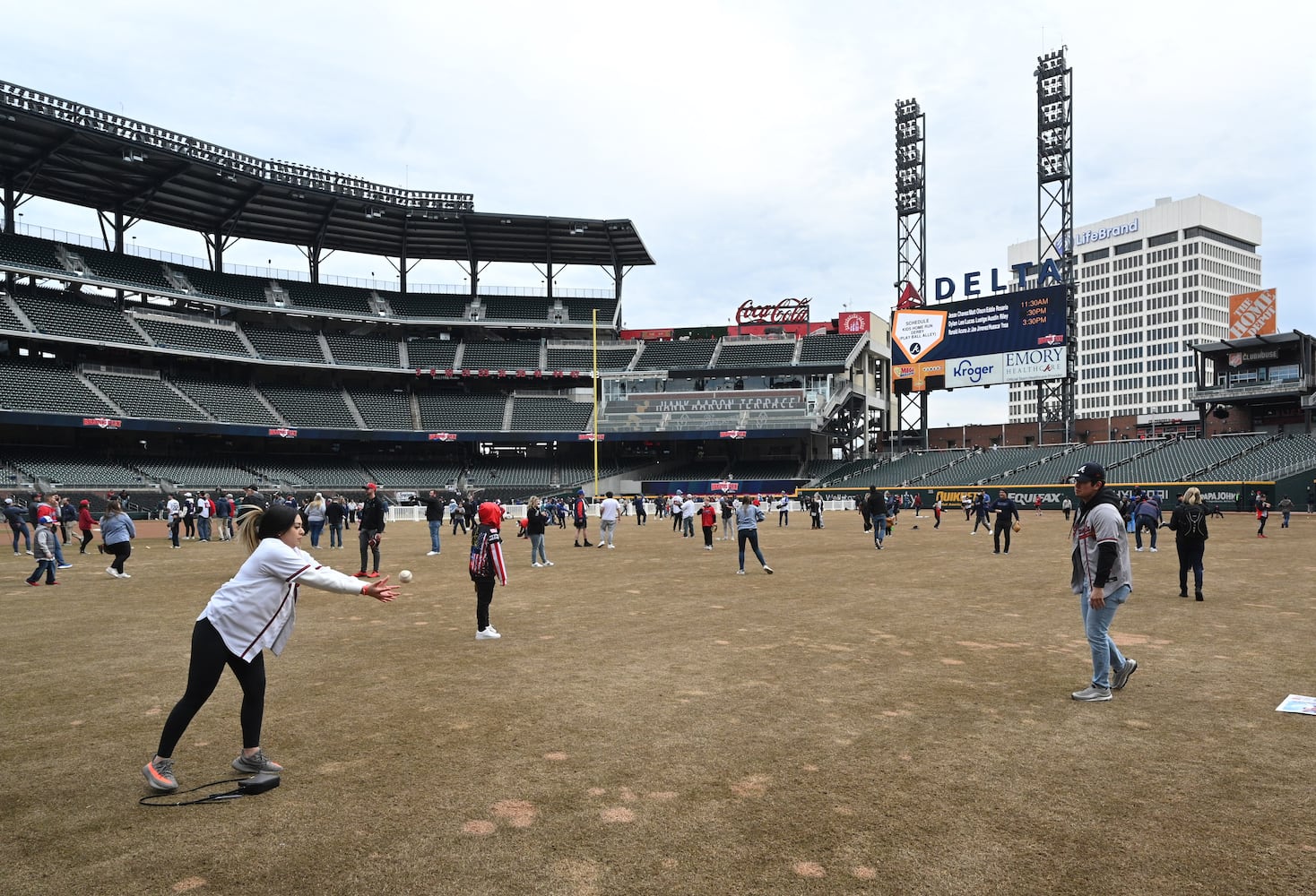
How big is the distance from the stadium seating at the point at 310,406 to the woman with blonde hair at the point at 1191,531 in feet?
202

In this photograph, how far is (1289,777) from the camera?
5.24 meters

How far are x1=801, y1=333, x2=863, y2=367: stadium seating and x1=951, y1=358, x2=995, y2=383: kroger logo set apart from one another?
11558mm

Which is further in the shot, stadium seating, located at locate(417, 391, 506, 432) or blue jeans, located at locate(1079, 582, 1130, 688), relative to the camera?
stadium seating, located at locate(417, 391, 506, 432)

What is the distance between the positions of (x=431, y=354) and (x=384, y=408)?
23.7 feet

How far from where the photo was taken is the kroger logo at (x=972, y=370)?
60.7m

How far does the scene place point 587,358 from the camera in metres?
75.2

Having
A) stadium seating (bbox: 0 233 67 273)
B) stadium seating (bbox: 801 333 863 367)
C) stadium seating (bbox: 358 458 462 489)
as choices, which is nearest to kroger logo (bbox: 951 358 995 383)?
stadium seating (bbox: 801 333 863 367)

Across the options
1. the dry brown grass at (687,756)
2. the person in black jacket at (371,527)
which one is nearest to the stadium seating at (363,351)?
the person in black jacket at (371,527)

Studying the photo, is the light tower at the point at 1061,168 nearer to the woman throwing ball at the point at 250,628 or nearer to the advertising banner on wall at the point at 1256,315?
the advertising banner on wall at the point at 1256,315

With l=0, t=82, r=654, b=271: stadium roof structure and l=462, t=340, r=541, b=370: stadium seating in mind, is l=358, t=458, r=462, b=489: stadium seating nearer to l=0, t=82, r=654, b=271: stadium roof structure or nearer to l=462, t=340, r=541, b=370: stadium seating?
l=462, t=340, r=541, b=370: stadium seating

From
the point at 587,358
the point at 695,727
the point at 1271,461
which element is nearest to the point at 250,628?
the point at 695,727

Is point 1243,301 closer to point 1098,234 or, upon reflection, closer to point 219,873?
point 219,873

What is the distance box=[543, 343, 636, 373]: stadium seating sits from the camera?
74019 mm

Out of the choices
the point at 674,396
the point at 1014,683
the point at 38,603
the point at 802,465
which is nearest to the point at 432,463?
the point at 674,396
